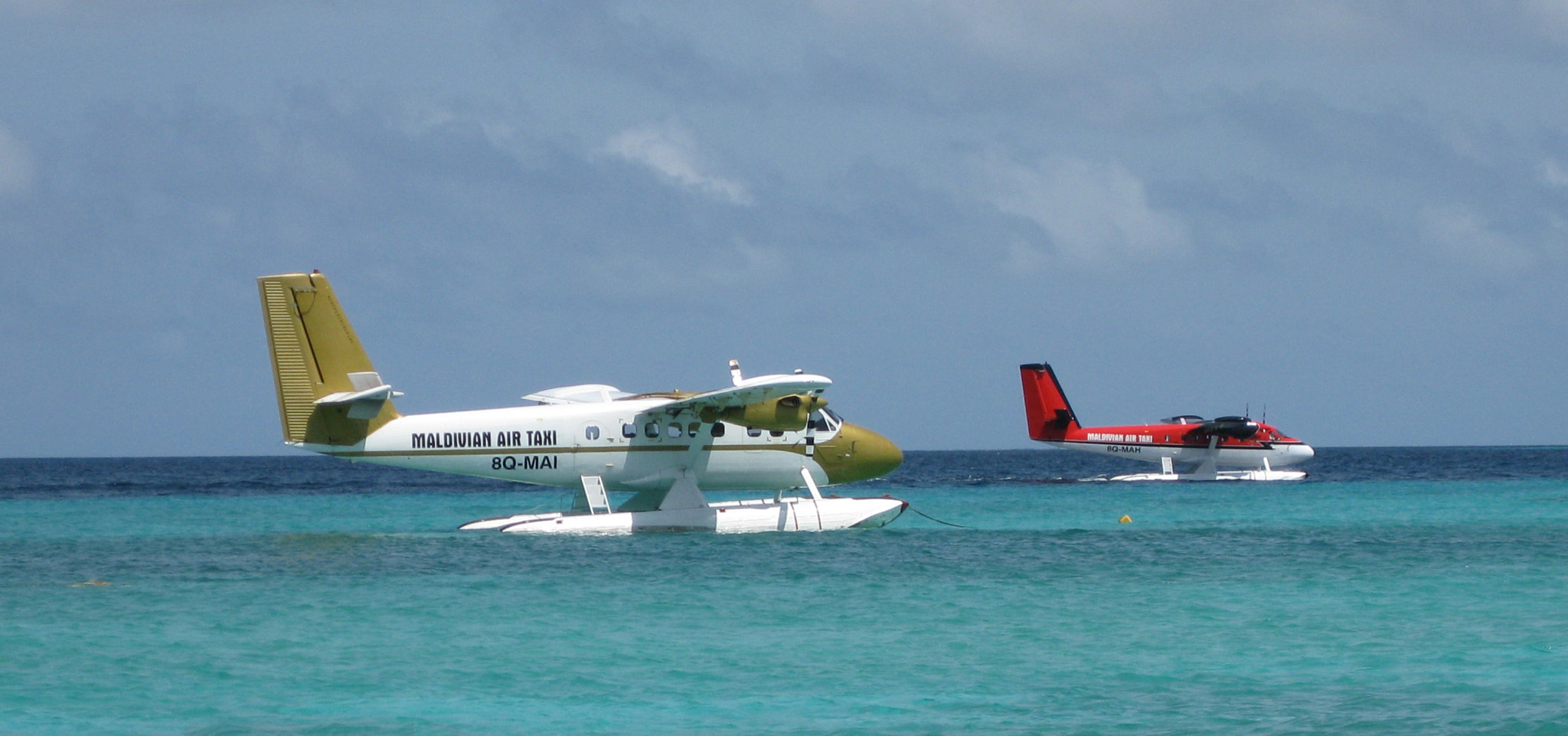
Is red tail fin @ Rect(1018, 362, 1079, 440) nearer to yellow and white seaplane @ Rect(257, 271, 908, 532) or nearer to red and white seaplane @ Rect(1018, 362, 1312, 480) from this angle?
red and white seaplane @ Rect(1018, 362, 1312, 480)

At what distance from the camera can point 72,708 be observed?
37.3 ft

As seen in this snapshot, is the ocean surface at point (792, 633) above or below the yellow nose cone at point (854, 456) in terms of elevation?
below

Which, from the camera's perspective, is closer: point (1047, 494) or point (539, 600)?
point (539, 600)

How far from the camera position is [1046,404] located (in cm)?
6525

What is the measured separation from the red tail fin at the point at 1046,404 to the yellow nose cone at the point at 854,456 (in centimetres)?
3853

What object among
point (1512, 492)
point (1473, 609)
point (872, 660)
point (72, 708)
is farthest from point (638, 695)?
point (1512, 492)

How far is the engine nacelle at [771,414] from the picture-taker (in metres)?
25.6

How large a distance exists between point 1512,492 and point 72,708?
46.2 meters

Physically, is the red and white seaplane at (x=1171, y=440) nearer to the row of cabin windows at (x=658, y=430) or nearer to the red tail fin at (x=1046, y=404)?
the red tail fin at (x=1046, y=404)

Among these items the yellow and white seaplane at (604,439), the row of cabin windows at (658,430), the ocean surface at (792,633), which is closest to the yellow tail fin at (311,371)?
the yellow and white seaplane at (604,439)

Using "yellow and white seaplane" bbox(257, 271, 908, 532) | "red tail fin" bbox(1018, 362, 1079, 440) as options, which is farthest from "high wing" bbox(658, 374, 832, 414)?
"red tail fin" bbox(1018, 362, 1079, 440)

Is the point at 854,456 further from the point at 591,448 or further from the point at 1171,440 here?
the point at 1171,440

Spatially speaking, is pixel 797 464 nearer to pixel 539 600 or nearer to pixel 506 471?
pixel 506 471

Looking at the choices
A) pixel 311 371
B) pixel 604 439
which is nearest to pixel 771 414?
pixel 604 439
